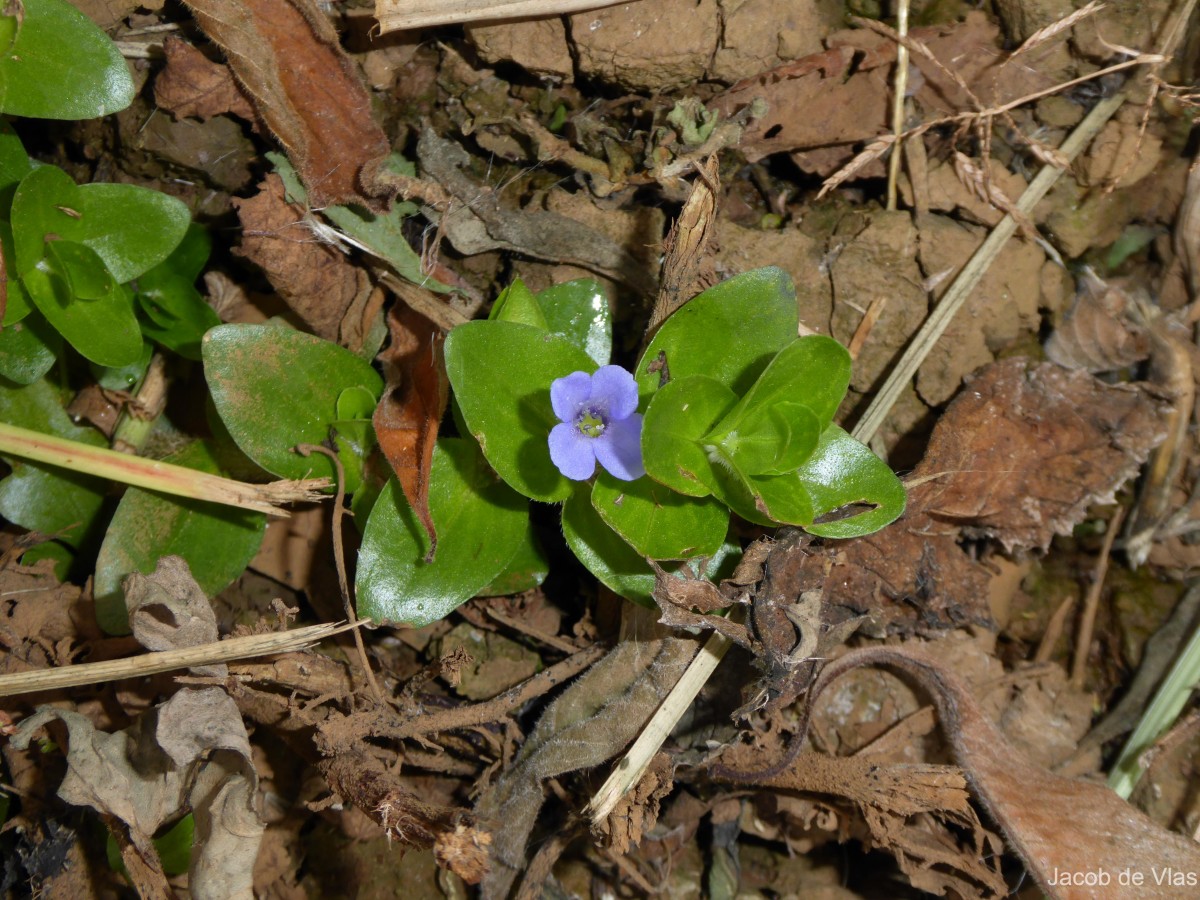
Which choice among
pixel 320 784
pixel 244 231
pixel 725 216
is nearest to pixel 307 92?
pixel 244 231

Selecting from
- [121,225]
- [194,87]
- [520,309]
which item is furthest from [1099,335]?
[121,225]

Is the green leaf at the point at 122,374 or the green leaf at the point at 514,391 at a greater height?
the green leaf at the point at 514,391

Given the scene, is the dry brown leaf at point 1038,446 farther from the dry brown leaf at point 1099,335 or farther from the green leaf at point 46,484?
the green leaf at point 46,484

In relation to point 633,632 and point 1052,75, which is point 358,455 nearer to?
point 633,632

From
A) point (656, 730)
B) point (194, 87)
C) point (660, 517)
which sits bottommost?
point (656, 730)

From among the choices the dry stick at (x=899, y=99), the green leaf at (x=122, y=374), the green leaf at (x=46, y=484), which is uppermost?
the dry stick at (x=899, y=99)

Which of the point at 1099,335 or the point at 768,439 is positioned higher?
the point at 768,439

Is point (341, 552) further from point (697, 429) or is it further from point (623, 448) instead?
point (697, 429)

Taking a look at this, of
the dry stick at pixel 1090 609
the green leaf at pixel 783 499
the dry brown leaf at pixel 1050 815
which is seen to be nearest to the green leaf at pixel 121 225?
the green leaf at pixel 783 499
